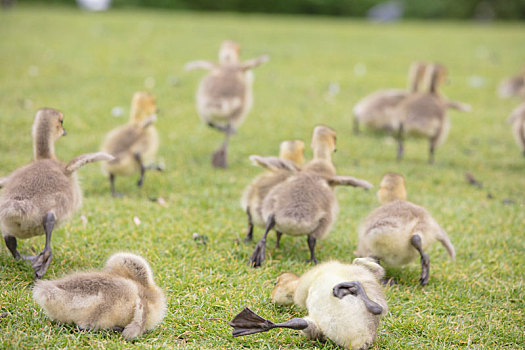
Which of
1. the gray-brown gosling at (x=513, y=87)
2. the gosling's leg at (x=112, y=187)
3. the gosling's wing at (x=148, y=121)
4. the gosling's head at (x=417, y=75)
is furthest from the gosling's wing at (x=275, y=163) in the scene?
→ the gray-brown gosling at (x=513, y=87)

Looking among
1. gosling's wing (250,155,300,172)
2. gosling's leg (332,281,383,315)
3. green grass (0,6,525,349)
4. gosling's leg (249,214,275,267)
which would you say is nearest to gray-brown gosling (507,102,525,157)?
green grass (0,6,525,349)

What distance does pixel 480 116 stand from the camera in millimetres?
12148

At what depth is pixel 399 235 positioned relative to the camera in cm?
472

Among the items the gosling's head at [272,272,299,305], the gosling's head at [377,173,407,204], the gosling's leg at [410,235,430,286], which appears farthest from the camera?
the gosling's head at [377,173,407,204]

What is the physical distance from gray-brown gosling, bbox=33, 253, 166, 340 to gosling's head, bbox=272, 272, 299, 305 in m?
0.96

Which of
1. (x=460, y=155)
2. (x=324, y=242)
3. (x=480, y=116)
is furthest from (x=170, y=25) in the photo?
(x=324, y=242)

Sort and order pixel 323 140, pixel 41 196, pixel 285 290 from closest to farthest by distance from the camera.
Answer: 1. pixel 285 290
2. pixel 41 196
3. pixel 323 140

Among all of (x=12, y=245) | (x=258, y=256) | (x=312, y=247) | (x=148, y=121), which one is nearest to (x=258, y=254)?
(x=258, y=256)

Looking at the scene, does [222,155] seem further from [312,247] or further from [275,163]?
[312,247]

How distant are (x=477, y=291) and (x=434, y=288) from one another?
38 centimetres

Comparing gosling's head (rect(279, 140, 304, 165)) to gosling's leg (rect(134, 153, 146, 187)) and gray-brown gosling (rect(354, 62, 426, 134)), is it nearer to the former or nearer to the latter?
gosling's leg (rect(134, 153, 146, 187))

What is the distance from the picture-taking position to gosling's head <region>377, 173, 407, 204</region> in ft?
17.8

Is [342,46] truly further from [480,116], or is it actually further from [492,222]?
[492,222]

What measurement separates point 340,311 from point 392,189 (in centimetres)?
212
